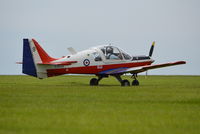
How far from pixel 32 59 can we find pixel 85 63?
316cm

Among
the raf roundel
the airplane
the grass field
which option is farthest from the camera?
the raf roundel

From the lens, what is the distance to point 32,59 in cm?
2441

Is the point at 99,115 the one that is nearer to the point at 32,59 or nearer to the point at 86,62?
the point at 32,59

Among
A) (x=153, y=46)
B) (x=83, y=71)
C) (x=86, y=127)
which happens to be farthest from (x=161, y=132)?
(x=153, y=46)

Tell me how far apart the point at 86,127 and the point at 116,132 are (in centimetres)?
87

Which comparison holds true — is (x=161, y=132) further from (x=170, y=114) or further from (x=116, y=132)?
(x=170, y=114)

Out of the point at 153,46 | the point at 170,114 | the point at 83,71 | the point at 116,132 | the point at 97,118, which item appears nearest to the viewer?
the point at 116,132

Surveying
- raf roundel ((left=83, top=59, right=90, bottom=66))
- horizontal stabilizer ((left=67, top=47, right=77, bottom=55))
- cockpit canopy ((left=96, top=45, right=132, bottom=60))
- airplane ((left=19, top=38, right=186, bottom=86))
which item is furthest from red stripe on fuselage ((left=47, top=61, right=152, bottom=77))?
horizontal stabilizer ((left=67, top=47, right=77, bottom=55))

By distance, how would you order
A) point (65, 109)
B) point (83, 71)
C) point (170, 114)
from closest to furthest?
point (170, 114), point (65, 109), point (83, 71)

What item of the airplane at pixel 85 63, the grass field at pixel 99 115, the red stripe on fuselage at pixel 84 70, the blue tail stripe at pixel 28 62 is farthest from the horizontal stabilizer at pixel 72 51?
the grass field at pixel 99 115

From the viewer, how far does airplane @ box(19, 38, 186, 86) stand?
80.2 ft

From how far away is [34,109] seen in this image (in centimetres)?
1274

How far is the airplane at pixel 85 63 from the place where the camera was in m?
24.4

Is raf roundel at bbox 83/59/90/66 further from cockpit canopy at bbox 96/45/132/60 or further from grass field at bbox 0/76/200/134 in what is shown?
grass field at bbox 0/76/200/134
